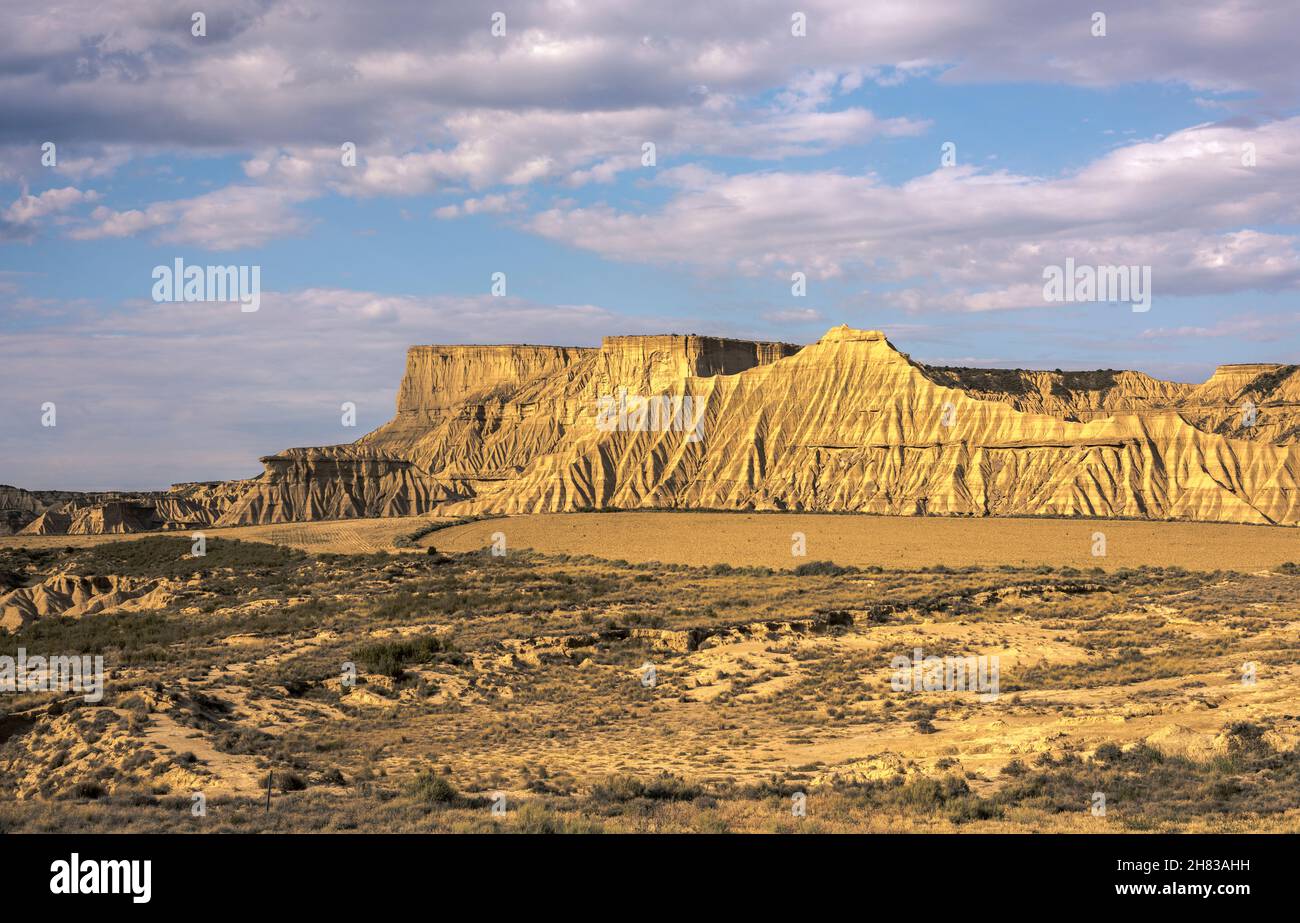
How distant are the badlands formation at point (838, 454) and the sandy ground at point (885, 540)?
2043 centimetres

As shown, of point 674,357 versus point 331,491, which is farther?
point 674,357

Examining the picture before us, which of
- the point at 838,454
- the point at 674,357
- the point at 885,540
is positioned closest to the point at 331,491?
the point at 674,357

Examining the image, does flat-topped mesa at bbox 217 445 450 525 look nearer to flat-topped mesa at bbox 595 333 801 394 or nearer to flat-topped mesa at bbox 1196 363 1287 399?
flat-topped mesa at bbox 595 333 801 394

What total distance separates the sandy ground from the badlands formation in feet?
67.0

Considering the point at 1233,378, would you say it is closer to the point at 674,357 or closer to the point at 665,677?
the point at 674,357

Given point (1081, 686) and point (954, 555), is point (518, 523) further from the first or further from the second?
point (1081, 686)

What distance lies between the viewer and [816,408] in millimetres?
125938

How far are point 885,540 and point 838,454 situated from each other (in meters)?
50.2

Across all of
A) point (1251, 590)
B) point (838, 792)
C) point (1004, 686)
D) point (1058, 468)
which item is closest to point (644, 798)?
point (838, 792)

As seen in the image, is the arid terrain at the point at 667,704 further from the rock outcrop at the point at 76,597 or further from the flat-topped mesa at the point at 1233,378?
the flat-topped mesa at the point at 1233,378

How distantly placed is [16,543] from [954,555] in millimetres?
77079

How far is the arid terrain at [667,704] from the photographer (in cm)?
1383

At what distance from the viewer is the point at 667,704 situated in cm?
2381

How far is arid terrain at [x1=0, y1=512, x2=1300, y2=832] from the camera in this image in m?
13.8
